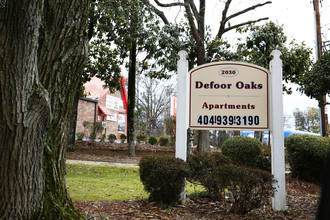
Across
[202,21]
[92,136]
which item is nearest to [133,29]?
[202,21]

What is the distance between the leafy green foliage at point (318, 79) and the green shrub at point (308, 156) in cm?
145

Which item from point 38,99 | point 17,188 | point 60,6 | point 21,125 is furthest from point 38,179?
point 60,6

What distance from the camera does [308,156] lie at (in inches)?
384

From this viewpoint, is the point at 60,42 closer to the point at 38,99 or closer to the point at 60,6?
the point at 60,6

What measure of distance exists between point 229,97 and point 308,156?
473 cm

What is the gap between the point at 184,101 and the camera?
21.6ft

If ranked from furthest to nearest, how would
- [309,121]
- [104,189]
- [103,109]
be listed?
[309,121]
[103,109]
[104,189]

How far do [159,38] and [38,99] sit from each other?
13176 millimetres

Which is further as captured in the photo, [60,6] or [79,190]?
[79,190]

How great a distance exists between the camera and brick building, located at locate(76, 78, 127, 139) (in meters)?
28.1

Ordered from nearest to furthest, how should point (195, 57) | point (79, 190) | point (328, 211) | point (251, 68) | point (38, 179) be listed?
1. point (328, 211)
2. point (38, 179)
3. point (251, 68)
4. point (79, 190)
5. point (195, 57)

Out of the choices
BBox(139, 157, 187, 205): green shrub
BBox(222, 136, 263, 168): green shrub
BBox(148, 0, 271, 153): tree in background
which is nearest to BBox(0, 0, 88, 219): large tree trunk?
BBox(139, 157, 187, 205): green shrub

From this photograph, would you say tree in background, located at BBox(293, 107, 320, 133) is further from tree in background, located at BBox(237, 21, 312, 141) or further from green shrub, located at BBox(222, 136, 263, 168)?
green shrub, located at BBox(222, 136, 263, 168)

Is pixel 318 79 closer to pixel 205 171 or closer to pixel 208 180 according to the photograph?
pixel 205 171
